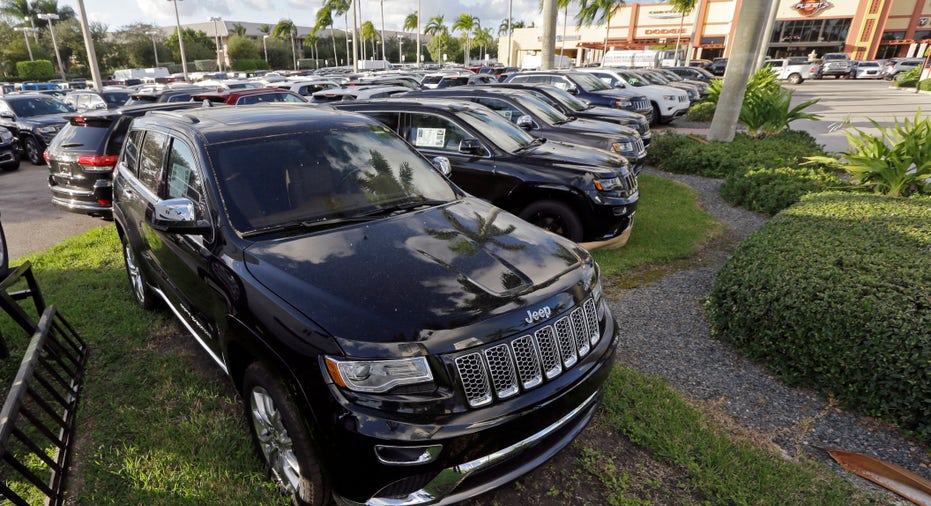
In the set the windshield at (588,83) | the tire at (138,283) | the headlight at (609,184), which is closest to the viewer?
the tire at (138,283)

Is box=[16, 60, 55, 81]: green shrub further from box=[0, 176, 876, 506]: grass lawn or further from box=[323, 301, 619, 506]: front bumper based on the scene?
box=[323, 301, 619, 506]: front bumper

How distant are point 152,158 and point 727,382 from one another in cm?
451

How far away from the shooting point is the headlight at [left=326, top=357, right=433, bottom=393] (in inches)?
77.9

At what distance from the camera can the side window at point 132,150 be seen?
406 cm

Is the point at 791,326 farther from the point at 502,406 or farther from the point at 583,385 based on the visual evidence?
the point at 502,406

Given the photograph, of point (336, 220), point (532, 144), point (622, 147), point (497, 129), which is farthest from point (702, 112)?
point (336, 220)

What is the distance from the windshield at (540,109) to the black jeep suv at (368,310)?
591 centimetres

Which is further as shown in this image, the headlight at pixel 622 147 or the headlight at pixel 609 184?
the headlight at pixel 622 147

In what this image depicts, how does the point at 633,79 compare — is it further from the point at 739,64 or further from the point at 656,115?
the point at 739,64

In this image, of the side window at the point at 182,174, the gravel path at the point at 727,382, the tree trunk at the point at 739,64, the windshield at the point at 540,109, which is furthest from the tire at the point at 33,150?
the tree trunk at the point at 739,64

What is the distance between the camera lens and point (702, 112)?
1742 centimetres

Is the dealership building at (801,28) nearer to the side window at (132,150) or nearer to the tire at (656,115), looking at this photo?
the tire at (656,115)

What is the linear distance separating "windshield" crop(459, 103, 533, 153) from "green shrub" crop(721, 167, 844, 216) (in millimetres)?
3818

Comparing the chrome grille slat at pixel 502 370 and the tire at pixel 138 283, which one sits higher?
the chrome grille slat at pixel 502 370
